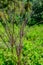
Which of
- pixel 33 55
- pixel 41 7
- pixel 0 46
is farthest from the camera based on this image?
pixel 41 7

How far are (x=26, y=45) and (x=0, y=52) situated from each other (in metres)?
0.85

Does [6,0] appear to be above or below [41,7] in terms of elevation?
above

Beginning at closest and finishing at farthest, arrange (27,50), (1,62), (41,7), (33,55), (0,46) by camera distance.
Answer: (1,62)
(33,55)
(27,50)
(0,46)
(41,7)

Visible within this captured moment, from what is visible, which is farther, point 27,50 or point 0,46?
point 0,46

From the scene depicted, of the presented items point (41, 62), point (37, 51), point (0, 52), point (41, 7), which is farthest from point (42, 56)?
point (41, 7)

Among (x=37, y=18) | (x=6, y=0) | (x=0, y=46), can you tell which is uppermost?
(x=6, y=0)

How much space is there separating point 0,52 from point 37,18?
451cm

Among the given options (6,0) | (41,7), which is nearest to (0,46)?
(6,0)

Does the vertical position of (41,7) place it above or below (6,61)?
below

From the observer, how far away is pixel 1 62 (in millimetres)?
5516

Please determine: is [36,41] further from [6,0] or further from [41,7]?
[41,7]

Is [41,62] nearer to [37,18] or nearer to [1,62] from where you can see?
[1,62]

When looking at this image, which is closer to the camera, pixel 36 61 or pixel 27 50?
pixel 36 61

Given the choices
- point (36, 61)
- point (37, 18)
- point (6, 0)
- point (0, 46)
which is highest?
point (6, 0)
